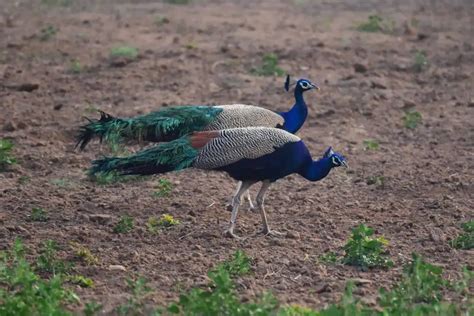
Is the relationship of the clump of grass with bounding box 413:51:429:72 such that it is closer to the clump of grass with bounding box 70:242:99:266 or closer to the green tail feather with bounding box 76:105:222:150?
the green tail feather with bounding box 76:105:222:150

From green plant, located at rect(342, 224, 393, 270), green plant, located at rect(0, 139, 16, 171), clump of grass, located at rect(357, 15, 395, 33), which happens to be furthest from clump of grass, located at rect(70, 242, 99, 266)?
clump of grass, located at rect(357, 15, 395, 33)

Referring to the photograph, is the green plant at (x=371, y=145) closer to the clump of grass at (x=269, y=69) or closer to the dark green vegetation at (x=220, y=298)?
the clump of grass at (x=269, y=69)

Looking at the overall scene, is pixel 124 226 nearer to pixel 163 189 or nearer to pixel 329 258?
pixel 163 189

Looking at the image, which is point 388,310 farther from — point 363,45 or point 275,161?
point 363,45

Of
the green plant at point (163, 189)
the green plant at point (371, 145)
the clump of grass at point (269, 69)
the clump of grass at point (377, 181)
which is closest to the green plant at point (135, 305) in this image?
the green plant at point (163, 189)

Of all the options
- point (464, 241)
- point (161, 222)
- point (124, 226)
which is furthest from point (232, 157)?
point (464, 241)

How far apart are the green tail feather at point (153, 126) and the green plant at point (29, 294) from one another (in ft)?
6.51

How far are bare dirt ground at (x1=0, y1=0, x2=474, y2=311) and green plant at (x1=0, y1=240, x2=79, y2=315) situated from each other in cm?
33

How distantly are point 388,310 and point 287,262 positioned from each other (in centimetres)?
133

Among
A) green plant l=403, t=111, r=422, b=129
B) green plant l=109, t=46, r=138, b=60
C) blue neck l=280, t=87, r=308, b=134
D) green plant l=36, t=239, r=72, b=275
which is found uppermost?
blue neck l=280, t=87, r=308, b=134

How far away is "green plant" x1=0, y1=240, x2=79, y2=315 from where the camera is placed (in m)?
5.89

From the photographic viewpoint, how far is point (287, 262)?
7305 mm

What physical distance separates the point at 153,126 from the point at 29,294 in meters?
2.54

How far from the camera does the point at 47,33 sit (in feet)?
49.8
